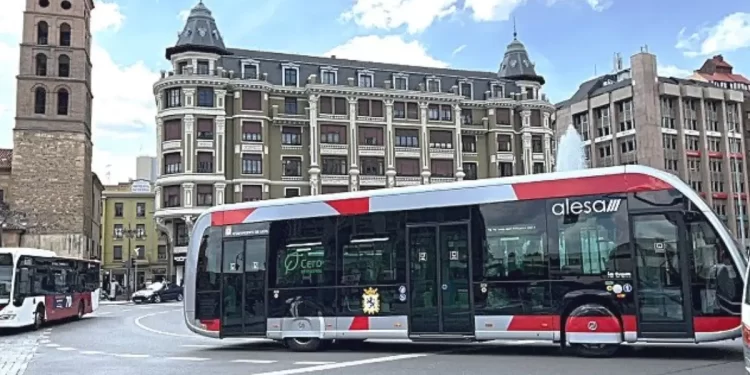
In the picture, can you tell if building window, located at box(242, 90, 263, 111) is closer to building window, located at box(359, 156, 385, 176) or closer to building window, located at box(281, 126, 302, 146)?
building window, located at box(281, 126, 302, 146)

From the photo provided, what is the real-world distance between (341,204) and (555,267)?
4447 millimetres

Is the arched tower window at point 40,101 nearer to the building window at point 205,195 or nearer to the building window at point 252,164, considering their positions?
the building window at point 205,195

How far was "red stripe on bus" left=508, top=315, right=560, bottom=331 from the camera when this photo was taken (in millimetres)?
12008

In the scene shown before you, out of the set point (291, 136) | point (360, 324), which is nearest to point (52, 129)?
point (291, 136)

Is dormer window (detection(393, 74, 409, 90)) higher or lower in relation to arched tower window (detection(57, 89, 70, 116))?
higher

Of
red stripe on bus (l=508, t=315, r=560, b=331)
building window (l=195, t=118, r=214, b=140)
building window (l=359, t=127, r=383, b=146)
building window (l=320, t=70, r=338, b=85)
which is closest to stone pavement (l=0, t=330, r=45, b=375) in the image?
red stripe on bus (l=508, t=315, r=560, b=331)

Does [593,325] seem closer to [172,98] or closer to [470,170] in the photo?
[172,98]

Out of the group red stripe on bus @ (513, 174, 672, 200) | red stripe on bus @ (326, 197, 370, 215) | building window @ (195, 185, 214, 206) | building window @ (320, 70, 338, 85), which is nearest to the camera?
red stripe on bus @ (513, 174, 672, 200)

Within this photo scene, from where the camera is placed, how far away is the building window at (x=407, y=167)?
57.7 m

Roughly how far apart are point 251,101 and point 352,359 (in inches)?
1717

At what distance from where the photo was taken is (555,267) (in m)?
12.2

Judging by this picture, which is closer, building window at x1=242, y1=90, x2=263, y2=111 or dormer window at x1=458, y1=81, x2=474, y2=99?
building window at x1=242, y1=90, x2=263, y2=111

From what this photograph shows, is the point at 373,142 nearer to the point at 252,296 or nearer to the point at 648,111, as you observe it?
the point at 648,111

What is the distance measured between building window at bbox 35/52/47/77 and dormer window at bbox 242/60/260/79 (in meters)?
15.0
